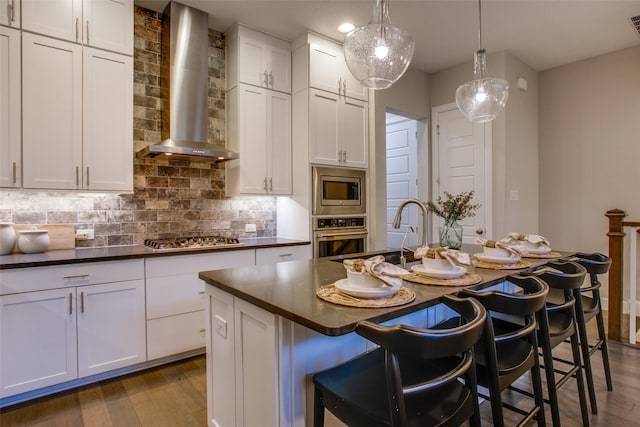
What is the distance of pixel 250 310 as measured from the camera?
4.66 ft

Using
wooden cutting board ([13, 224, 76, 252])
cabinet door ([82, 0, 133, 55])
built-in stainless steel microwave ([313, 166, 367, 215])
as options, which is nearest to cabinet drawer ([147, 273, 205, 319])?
wooden cutting board ([13, 224, 76, 252])

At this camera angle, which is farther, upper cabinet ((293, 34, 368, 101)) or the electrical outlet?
upper cabinet ((293, 34, 368, 101))

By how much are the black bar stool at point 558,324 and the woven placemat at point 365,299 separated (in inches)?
30.4

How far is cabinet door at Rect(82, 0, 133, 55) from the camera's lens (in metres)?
2.64

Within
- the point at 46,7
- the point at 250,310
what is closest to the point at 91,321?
the point at 250,310

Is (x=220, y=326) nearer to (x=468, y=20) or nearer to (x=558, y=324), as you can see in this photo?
(x=558, y=324)

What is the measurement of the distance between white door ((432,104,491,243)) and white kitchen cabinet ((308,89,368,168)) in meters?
1.25

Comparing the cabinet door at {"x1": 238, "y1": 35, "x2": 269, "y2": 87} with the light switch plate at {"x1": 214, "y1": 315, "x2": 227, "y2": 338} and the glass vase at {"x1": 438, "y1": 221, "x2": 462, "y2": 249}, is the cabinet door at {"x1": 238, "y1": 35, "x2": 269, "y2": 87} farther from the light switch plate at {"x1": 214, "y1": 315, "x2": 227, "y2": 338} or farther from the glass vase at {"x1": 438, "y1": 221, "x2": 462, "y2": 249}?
the light switch plate at {"x1": 214, "y1": 315, "x2": 227, "y2": 338}

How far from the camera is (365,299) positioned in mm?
1305

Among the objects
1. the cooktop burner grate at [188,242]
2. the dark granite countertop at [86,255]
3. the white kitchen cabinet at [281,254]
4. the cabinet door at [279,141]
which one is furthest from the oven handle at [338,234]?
the cooktop burner grate at [188,242]

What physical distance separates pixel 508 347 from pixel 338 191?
2.35 m

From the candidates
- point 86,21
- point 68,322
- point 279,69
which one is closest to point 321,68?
point 279,69

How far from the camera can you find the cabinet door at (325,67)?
139 inches

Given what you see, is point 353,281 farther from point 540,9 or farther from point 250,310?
point 540,9
